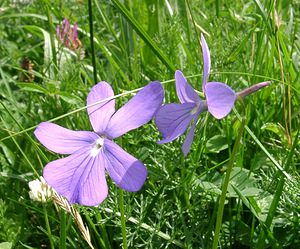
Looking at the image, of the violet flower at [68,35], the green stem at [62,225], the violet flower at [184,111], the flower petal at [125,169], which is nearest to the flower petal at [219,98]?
the violet flower at [184,111]

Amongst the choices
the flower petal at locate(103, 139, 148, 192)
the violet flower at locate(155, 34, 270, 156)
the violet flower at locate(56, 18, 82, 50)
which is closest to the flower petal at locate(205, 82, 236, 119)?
the violet flower at locate(155, 34, 270, 156)

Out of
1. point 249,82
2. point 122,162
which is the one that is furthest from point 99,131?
point 249,82

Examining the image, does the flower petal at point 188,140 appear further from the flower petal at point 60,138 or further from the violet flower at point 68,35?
the violet flower at point 68,35

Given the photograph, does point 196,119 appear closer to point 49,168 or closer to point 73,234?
point 49,168

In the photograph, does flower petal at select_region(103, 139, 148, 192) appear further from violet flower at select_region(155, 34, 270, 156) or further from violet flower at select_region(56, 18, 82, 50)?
violet flower at select_region(56, 18, 82, 50)

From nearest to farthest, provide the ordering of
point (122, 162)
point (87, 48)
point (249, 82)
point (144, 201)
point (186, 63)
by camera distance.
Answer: point (122, 162), point (144, 201), point (249, 82), point (186, 63), point (87, 48)

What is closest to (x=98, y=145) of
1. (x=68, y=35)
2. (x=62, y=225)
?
(x=62, y=225)
